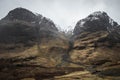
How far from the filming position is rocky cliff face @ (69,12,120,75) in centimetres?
10064

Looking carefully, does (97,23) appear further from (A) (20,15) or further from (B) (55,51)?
(A) (20,15)

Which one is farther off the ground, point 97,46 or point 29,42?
point 29,42

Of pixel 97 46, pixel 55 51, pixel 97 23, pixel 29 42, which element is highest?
pixel 97 23

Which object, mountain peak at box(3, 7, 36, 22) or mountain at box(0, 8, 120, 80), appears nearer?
mountain at box(0, 8, 120, 80)

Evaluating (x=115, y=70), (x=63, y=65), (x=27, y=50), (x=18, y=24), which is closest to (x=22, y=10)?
(x=18, y=24)

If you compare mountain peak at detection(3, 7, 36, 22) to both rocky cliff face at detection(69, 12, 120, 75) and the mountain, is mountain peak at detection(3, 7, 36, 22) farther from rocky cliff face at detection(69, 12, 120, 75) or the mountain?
rocky cliff face at detection(69, 12, 120, 75)

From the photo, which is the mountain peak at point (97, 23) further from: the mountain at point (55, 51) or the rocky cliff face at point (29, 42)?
the rocky cliff face at point (29, 42)

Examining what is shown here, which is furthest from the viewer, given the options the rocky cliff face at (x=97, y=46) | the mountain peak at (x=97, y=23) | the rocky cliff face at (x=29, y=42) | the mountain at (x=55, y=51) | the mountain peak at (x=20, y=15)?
the mountain peak at (x=20, y=15)

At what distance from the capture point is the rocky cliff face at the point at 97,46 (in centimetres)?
10064

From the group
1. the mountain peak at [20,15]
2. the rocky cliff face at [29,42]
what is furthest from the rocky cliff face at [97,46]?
the mountain peak at [20,15]

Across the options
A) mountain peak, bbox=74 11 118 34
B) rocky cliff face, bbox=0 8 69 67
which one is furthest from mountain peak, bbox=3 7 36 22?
mountain peak, bbox=74 11 118 34

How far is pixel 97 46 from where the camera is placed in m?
117

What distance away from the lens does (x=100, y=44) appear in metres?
118

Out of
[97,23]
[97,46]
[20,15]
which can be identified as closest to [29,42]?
[20,15]
